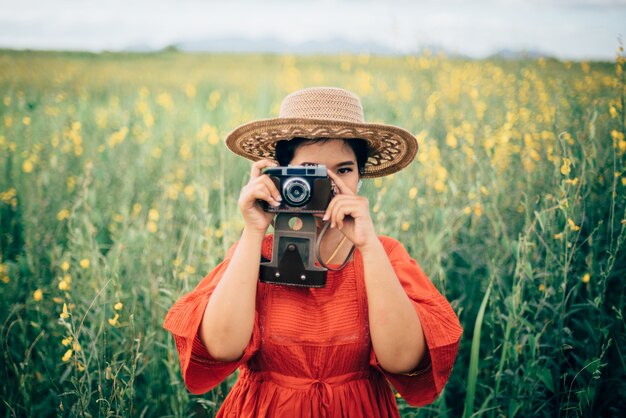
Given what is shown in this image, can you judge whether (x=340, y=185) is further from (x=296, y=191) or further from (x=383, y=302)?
(x=383, y=302)

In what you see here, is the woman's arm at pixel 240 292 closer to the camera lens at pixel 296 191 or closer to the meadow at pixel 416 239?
the camera lens at pixel 296 191

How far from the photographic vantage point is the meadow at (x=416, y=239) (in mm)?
1869

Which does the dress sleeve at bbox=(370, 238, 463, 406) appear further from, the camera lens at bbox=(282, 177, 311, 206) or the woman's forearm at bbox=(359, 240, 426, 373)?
the camera lens at bbox=(282, 177, 311, 206)

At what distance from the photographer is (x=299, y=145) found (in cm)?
145

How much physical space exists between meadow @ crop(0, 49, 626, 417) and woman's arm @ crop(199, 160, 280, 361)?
1.55 feet

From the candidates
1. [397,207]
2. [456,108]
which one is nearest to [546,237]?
[397,207]

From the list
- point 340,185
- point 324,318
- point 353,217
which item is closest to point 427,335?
point 324,318

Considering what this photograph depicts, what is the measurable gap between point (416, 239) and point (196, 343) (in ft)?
5.43

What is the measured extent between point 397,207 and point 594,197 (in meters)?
1.18

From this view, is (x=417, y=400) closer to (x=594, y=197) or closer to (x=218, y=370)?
(x=218, y=370)

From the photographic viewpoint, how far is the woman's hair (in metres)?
1.44

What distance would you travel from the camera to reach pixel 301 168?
1.29 metres

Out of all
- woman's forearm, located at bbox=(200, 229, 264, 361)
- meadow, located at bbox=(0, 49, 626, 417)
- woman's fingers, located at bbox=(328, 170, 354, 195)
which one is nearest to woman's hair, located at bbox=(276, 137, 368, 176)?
woman's fingers, located at bbox=(328, 170, 354, 195)

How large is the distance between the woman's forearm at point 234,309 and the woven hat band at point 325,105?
47cm
